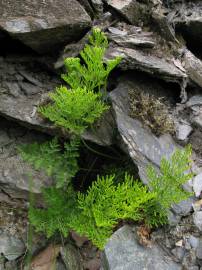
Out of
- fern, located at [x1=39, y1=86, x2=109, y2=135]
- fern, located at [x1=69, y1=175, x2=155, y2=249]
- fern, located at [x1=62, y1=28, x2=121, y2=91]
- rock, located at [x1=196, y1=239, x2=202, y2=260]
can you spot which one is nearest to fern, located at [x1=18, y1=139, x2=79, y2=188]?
fern, located at [x1=39, y1=86, x2=109, y2=135]

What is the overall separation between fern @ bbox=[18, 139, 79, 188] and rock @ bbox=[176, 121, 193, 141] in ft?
3.69

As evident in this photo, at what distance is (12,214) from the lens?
514cm

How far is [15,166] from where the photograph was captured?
5168 millimetres

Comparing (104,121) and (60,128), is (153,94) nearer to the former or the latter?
(104,121)

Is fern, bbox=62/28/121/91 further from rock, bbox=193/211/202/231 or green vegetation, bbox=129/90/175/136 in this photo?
rock, bbox=193/211/202/231

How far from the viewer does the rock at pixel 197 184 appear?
4.56 m

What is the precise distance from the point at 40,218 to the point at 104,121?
4.05ft

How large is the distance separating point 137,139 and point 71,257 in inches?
56.7

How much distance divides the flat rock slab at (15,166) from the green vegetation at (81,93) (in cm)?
87

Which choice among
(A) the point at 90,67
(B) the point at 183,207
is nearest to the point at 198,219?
(B) the point at 183,207

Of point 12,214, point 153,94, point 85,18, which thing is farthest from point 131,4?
point 12,214

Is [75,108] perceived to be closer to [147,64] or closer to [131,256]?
[147,64]

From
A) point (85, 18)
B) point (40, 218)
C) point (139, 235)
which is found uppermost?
point (85, 18)

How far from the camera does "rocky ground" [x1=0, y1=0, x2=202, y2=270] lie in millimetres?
4465
